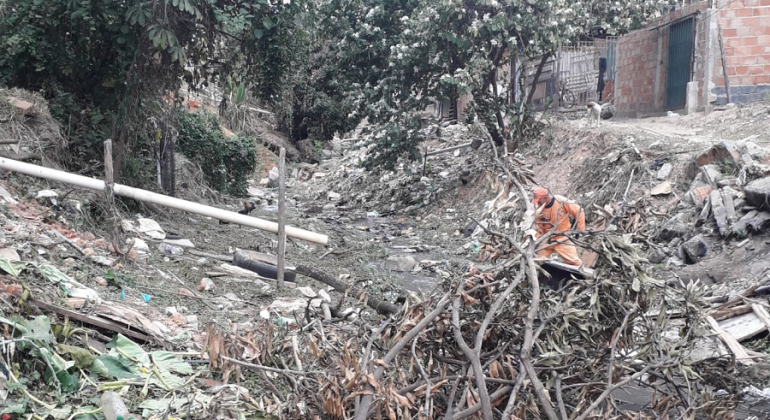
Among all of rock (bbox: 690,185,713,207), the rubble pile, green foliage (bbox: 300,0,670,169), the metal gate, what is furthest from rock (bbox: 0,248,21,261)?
the metal gate

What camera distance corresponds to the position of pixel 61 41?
8383mm

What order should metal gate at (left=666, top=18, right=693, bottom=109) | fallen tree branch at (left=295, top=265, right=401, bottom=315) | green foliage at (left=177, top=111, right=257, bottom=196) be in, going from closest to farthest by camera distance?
fallen tree branch at (left=295, top=265, right=401, bottom=315) < metal gate at (left=666, top=18, right=693, bottom=109) < green foliage at (left=177, top=111, right=257, bottom=196)

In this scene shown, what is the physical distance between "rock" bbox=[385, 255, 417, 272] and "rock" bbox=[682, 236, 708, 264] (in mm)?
3296

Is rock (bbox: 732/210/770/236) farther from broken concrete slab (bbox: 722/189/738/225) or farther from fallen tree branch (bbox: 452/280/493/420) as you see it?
fallen tree branch (bbox: 452/280/493/420)

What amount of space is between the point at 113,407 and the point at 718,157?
774cm

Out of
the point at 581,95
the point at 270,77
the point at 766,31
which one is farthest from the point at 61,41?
the point at 581,95

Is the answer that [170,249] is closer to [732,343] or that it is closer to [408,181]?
[732,343]

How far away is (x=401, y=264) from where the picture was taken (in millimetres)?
8805

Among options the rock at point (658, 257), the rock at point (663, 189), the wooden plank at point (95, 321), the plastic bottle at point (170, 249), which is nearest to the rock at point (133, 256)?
the plastic bottle at point (170, 249)

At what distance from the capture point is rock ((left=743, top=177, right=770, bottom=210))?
695 centimetres

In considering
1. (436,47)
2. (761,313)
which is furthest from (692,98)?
(761,313)

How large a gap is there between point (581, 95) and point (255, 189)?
352 inches

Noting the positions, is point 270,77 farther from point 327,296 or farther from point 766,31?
point 766,31

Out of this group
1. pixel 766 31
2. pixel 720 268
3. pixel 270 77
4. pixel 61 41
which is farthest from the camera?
pixel 766 31
